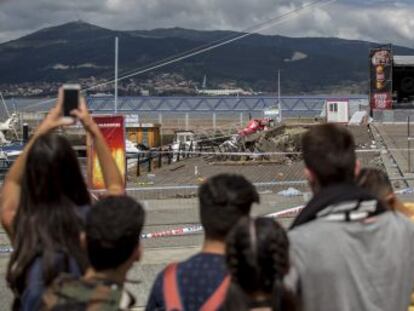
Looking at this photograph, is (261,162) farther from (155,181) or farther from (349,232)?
(349,232)

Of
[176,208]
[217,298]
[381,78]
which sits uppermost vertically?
[381,78]

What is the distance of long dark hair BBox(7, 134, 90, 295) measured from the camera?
3566 millimetres

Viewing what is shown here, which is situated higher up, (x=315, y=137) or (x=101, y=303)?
(x=315, y=137)

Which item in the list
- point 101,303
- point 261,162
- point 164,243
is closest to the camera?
point 101,303

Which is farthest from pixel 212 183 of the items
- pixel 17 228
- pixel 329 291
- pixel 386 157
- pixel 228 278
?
pixel 386 157

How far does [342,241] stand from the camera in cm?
334

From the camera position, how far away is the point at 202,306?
3.38 m

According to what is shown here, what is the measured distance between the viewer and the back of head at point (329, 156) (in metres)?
3.40

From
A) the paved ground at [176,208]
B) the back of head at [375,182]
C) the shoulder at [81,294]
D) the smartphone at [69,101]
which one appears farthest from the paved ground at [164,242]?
the back of head at [375,182]

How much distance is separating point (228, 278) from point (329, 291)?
15.5 inches

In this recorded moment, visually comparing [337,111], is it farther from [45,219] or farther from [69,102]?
[45,219]

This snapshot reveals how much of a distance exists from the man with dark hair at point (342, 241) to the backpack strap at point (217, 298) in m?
0.30

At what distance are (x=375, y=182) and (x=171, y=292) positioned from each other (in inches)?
48.7

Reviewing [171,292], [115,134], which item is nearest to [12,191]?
[171,292]
